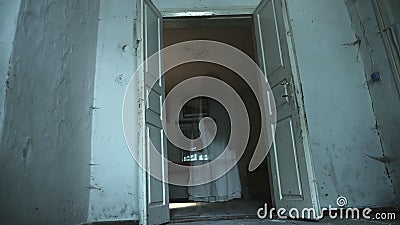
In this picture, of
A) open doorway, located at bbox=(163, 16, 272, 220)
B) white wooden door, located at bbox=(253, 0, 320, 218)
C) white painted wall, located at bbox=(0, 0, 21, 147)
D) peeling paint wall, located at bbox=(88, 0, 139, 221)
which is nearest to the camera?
white painted wall, located at bbox=(0, 0, 21, 147)

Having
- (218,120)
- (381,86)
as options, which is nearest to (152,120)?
(381,86)

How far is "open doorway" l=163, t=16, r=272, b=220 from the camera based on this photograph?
12.4 feet

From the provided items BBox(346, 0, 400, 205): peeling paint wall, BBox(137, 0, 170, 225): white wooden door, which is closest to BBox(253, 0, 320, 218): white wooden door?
BBox(346, 0, 400, 205): peeling paint wall

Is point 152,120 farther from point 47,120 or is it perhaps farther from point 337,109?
point 337,109

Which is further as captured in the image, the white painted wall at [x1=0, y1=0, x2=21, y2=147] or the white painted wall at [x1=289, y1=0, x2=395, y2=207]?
the white painted wall at [x1=289, y1=0, x2=395, y2=207]

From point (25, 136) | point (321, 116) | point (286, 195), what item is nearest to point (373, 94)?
point (321, 116)

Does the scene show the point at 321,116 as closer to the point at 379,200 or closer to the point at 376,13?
the point at 379,200

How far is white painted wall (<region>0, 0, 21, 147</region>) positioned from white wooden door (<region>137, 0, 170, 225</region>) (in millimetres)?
1098

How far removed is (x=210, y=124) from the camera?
5.97m

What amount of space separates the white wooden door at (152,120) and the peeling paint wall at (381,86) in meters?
2.03

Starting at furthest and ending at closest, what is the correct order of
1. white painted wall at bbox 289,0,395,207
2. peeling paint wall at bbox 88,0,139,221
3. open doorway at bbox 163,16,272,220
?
open doorway at bbox 163,16,272,220 → white painted wall at bbox 289,0,395,207 → peeling paint wall at bbox 88,0,139,221

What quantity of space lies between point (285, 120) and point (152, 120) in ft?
3.88

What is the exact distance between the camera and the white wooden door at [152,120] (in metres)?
2.27

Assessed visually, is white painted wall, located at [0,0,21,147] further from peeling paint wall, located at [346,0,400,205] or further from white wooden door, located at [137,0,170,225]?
peeling paint wall, located at [346,0,400,205]
